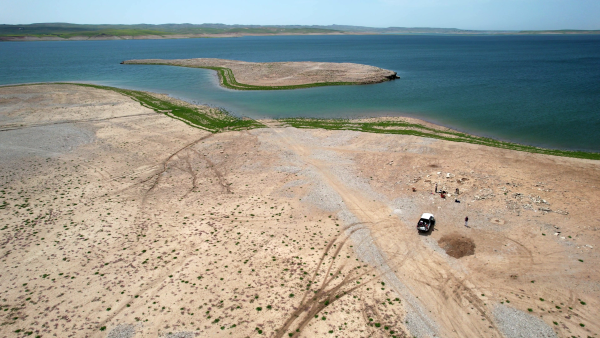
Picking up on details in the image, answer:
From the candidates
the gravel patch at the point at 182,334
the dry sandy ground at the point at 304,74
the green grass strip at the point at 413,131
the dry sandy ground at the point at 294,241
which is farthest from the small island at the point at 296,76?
the gravel patch at the point at 182,334

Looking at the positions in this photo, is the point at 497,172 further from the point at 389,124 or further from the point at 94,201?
the point at 94,201

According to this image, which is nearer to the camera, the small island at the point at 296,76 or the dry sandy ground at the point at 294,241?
the dry sandy ground at the point at 294,241

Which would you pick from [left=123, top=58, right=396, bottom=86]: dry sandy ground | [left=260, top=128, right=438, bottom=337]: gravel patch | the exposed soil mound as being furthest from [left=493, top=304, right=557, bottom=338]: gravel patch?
[left=123, top=58, right=396, bottom=86]: dry sandy ground

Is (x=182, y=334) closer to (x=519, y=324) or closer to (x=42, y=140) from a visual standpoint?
(x=519, y=324)

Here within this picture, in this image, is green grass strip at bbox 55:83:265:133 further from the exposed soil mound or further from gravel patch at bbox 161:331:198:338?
gravel patch at bbox 161:331:198:338

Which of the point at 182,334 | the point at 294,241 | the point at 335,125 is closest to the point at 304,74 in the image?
the point at 335,125

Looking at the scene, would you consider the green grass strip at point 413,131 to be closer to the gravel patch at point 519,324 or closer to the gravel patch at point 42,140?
the gravel patch at point 519,324

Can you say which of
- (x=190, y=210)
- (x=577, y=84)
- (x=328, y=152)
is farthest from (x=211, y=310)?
(x=577, y=84)
